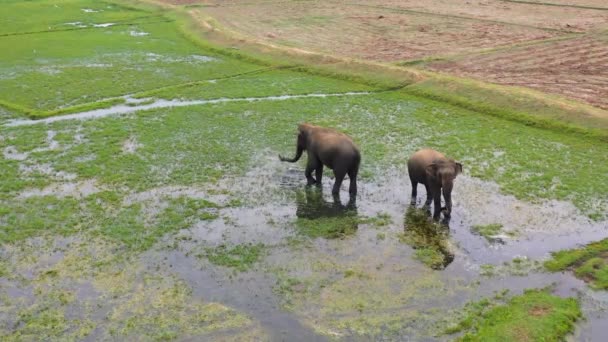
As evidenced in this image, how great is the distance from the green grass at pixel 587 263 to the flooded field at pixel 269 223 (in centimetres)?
21

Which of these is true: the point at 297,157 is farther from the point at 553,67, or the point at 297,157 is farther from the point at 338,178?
the point at 553,67

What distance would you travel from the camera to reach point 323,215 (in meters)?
14.1

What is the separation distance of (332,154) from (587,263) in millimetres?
5889

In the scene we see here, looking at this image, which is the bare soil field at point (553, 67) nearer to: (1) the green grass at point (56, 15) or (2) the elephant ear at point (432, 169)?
(2) the elephant ear at point (432, 169)

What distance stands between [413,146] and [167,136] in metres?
7.41

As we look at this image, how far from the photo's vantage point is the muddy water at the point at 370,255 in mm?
10617

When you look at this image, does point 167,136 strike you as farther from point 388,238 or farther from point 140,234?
point 388,238

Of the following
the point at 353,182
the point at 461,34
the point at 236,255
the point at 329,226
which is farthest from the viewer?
the point at 461,34

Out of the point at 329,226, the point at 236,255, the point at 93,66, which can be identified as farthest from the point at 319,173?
the point at 93,66

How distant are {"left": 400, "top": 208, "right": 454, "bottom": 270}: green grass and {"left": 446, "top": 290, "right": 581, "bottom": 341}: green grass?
1.63 m

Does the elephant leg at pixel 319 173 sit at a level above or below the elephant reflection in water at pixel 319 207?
above

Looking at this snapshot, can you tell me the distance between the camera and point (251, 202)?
48.1ft

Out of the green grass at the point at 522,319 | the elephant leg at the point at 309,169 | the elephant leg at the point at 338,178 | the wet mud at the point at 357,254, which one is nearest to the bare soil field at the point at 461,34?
the wet mud at the point at 357,254

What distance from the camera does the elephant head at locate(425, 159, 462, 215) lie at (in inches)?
→ 526
